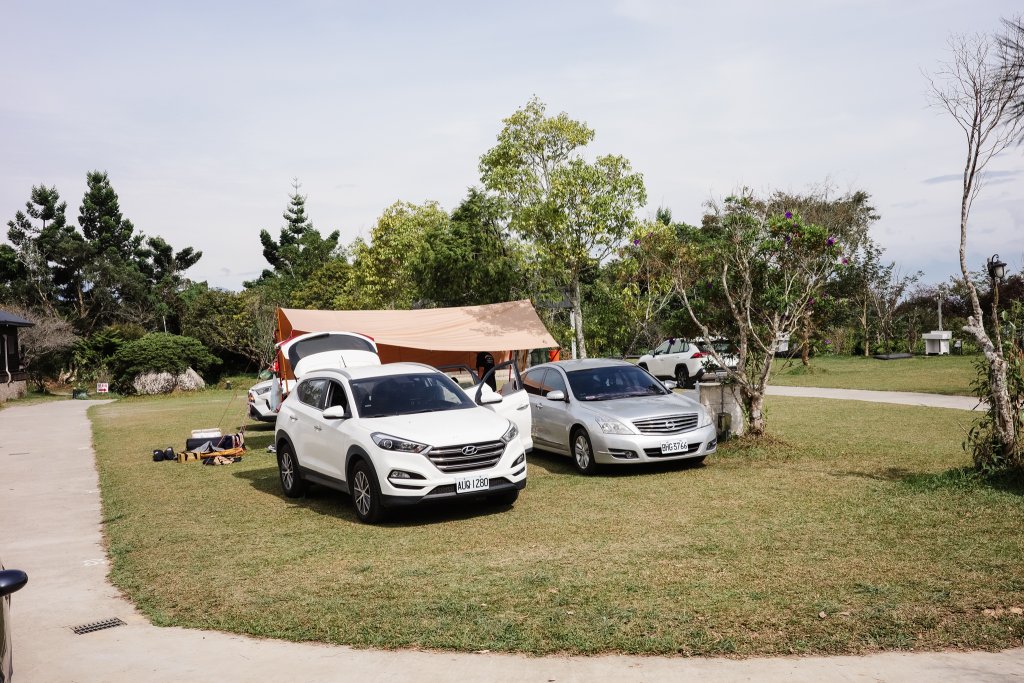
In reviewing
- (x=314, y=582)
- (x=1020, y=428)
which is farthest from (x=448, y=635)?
(x=1020, y=428)

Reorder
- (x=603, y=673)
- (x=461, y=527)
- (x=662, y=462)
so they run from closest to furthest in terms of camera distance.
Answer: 1. (x=603, y=673)
2. (x=461, y=527)
3. (x=662, y=462)

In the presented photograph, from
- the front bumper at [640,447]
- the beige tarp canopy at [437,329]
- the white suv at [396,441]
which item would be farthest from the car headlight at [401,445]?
the beige tarp canopy at [437,329]

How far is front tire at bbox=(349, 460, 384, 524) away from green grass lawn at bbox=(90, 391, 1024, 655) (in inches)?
6.1

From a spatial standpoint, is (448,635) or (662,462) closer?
(448,635)

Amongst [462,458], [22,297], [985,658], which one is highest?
[22,297]

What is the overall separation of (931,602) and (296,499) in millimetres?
7372

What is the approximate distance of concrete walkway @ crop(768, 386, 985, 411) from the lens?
57.8ft

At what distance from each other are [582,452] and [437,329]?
380 inches

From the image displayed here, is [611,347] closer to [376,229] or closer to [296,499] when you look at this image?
[296,499]

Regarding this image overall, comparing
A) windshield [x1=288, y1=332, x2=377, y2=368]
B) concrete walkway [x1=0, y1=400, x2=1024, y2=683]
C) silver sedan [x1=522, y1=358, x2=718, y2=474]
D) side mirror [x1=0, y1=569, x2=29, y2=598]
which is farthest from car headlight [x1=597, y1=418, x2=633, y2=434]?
side mirror [x1=0, y1=569, x2=29, y2=598]

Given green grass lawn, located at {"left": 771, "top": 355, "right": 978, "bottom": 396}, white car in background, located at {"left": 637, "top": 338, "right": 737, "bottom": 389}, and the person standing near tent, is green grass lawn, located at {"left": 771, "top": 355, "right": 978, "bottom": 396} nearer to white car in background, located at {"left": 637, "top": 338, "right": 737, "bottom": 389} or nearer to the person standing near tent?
white car in background, located at {"left": 637, "top": 338, "right": 737, "bottom": 389}

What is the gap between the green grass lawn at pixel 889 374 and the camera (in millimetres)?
22984

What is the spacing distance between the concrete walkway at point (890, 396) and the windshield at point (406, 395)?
1071 cm

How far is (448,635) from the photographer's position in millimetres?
5105
